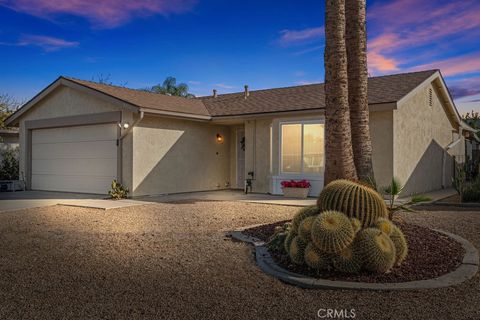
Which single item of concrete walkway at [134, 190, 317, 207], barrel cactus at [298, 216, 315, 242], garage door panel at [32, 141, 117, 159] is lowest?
concrete walkway at [134, 190, 317, 207]

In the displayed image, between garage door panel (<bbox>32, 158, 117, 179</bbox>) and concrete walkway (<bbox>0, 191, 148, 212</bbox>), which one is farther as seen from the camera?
garage door panel (<bbox>32, 158, 117, 179</bbox>)

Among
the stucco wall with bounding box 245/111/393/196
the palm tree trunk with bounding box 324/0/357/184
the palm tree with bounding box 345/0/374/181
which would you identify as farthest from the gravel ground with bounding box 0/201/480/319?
the stucco wall with bounding box 245/111/393/196

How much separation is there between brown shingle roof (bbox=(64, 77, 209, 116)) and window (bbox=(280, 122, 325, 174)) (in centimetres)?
351

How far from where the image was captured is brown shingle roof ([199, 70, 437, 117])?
13164 mm

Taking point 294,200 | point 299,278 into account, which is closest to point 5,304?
point 299,278

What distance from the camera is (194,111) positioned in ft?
51.5

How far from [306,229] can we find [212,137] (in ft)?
38.8

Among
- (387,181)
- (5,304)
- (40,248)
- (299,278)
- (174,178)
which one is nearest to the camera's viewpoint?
(5,304)

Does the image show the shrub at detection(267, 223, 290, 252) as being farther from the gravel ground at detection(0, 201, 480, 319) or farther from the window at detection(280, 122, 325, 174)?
the window at detection(280, 122, 325, 174)

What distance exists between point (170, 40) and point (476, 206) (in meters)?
14.3

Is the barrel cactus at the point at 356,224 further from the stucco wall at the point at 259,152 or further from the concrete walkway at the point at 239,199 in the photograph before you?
the stucco wall at the point at 259,152

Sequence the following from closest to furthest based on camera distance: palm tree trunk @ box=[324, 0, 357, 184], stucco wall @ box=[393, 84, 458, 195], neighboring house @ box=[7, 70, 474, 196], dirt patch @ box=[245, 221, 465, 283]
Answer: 1. dirt patch @ box=[245, 221, 465, 283]
2. palm tree trunk @ box=[324, 0, 357, 184]
3. stucco wall @ box=[393, 84, 458, 195]
4. neighboring house @ box=[7, 70, 474, 196]

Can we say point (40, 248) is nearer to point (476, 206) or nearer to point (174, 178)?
point (174, 178)

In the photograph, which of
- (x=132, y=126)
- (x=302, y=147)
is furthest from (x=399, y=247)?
(x=132, y=126)
